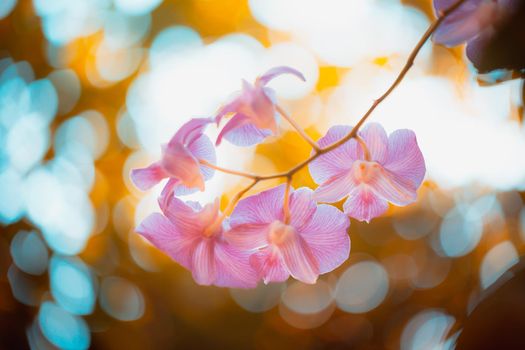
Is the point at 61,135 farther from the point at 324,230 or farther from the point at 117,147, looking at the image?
the point at 324,230

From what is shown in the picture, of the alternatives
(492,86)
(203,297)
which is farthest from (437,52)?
(492,86)

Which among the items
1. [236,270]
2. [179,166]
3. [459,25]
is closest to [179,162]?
[179,166]

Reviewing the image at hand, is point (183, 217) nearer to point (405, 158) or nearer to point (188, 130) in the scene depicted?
point (188, 130)

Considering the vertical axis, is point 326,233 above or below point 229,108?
below

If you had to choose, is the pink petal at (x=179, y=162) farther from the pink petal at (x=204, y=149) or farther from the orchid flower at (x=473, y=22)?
the orchid flower at (x=473, y=22)

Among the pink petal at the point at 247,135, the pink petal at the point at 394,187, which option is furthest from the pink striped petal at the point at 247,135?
Answer: the pink petal at the point at 394,187

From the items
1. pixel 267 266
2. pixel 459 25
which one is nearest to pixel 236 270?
pixel 267 266
